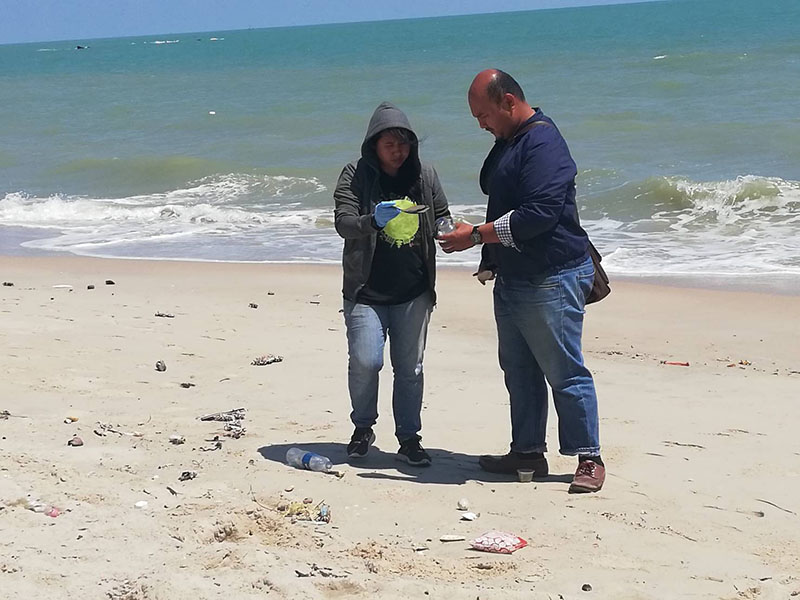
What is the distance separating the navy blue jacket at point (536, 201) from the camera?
4188mm

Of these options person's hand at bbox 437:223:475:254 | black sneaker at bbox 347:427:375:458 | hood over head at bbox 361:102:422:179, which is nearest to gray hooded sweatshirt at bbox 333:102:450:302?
hood over head at bbox 361:102:422:179

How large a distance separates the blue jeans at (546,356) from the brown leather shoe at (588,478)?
2.4 inches

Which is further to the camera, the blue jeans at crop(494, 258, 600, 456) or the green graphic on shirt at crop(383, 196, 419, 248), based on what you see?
the green graphic on shirt at crop(383, 196, 419, 248)

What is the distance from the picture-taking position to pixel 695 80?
3303cm

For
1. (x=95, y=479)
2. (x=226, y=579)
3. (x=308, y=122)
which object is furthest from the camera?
(x=308, y=122)

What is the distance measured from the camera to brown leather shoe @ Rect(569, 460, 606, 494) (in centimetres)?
454

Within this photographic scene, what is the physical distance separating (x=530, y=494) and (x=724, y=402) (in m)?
2.16

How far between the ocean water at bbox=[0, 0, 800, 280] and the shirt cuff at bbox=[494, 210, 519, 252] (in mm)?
7100

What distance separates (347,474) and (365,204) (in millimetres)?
1187

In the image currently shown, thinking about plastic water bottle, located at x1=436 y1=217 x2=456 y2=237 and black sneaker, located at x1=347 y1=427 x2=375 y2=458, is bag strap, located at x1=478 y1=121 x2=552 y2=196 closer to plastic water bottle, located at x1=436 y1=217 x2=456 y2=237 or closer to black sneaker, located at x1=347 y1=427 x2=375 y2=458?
plastic water bottle, located at x1=436 y1=217 x2=456 y2=237

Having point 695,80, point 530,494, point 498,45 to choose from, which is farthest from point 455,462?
point 498,45

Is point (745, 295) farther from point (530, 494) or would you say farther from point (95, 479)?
point (95, 479)

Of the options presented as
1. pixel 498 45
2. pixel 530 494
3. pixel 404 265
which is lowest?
pixel 530 494

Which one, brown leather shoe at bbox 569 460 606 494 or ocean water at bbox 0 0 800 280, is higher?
ocean water at bbox 0 0 800 280
